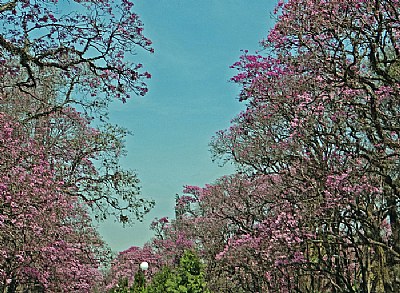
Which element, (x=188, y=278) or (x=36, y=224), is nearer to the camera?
(x=36, y=224)

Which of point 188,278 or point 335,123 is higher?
point 335,123

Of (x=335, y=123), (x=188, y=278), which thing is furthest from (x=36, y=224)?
(x=335, y=123)

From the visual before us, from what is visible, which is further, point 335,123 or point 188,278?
point 188,278

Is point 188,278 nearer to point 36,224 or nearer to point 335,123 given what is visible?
point 36,224

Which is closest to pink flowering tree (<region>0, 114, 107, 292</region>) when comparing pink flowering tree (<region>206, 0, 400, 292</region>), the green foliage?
the green foliage

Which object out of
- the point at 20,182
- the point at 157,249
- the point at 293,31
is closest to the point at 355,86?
the point at 293,31

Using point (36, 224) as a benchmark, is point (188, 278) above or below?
below

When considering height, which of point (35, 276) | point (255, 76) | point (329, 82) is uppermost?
point (255, 76)

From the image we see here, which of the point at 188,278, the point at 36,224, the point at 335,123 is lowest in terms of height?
the point at 188,278

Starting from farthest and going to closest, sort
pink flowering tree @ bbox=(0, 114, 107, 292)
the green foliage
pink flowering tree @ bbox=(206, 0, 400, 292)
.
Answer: the green foliage → pink flowering tree @ bbox=(0, 114, 107, 292) → pink flowering tree @ bbox=(206, 0, 400, 292)

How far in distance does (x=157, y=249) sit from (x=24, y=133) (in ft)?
80.0

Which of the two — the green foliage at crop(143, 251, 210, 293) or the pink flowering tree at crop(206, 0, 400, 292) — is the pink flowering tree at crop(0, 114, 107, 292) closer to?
the green foliage at crop(143, 251, 210, 293)

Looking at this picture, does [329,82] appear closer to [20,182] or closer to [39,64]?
[39,64]

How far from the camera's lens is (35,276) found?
12641 millimetres
